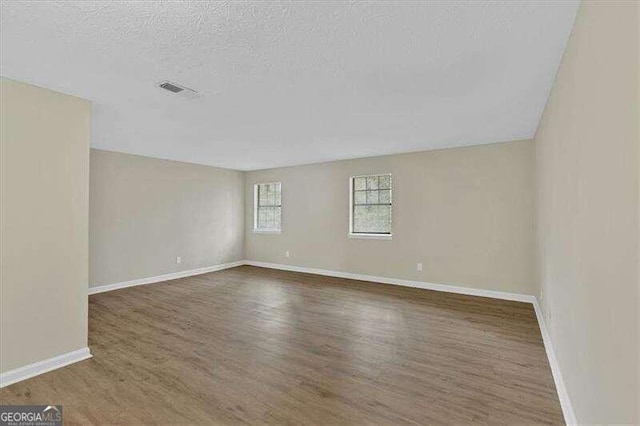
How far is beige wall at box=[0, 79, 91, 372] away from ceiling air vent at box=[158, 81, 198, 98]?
90 centimetres

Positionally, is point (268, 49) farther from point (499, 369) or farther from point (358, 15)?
point (499, 369)

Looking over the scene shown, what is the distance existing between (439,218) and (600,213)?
397 cm

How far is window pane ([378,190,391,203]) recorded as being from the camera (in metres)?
5.80

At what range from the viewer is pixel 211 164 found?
669cm

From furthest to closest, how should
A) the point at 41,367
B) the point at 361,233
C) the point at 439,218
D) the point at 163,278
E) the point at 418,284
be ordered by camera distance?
the point at 361,233 < the point at 163,278 < the point at 418,284 < the point at 439,218 < the point at 41,367

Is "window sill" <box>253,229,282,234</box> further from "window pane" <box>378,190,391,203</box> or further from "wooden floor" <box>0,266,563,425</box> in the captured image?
"wooden floor" <box>0,266,563,425</box>

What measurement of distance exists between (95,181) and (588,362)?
20.2ft

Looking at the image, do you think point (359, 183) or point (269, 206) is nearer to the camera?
point (359, 183)

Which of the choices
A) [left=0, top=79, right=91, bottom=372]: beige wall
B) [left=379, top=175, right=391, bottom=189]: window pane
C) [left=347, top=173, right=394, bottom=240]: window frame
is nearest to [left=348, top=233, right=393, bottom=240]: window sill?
[left=347, top=173, right=394, bottom=240]: window frame

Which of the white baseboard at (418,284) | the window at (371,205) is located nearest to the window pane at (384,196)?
the window at (371,205)

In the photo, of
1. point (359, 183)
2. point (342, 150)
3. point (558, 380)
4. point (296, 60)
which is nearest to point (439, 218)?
point (359, 183)

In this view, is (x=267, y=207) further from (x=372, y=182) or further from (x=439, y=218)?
(x=439, y=218)

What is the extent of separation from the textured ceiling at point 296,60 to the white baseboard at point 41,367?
7.32 ft

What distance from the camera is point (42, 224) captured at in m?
2.54
